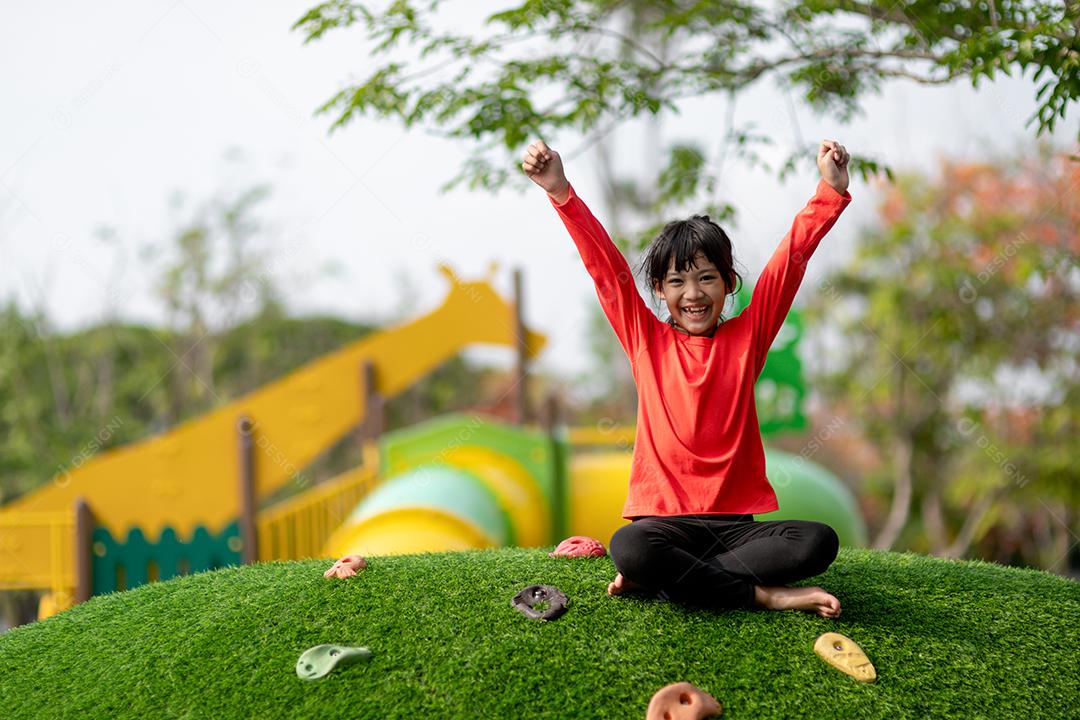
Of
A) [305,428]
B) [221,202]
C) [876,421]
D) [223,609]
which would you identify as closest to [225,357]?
[221,202]

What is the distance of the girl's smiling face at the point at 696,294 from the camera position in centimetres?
313

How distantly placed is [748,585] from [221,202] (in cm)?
1278

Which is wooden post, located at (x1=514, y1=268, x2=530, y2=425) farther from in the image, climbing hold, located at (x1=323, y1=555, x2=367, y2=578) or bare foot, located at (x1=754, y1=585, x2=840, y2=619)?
bare foot, located at (x1=754, y1=585, x2=840, y2=619)

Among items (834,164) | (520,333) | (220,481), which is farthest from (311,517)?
(834,164)

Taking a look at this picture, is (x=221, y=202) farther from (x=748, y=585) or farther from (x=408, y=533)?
(x=748, y=585)

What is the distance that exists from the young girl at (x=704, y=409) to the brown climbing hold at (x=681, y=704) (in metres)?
0.38

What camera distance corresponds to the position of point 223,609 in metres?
3.21

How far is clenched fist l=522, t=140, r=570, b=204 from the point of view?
3.04 meters

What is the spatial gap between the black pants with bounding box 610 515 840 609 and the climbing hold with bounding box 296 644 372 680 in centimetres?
80

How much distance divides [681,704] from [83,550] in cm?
582

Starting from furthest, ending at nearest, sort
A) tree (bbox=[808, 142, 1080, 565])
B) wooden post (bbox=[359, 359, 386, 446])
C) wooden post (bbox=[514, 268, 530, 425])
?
tree (bbox=[808, 142, 1080, 565]) < wooden post (bbox=[514, 268, 530, 425]) < wooden post (bbox=[359, 359, 386, 446])

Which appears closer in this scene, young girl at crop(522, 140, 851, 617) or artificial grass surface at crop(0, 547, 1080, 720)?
artificial grass surface at crop(0, 547, 1080, 720)

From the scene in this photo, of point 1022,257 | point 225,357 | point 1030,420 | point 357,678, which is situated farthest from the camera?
point 225,357

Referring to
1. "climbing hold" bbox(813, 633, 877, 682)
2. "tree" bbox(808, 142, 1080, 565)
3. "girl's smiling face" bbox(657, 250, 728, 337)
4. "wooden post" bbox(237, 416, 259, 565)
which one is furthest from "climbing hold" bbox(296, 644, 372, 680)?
"tree" bbox(808, 142, 1080, 565)
